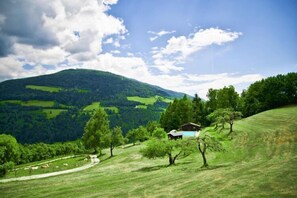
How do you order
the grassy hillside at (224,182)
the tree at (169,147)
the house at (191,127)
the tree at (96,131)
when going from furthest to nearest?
the house at (191,127)
the tree at (96,131)
the tree at (169,147)
the grassy hillside at (224,182)

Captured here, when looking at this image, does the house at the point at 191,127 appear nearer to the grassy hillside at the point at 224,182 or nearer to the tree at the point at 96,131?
the tree at the point at 96,131

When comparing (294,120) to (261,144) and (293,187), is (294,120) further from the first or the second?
(293,187)

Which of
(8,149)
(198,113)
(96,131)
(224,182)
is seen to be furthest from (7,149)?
(224,182)

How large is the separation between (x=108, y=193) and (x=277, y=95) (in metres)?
81.0

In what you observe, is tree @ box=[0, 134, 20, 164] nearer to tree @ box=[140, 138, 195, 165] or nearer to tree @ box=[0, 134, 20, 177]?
tree @ box=[0, 134, 20, 177]

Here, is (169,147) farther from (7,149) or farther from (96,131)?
(7,149)

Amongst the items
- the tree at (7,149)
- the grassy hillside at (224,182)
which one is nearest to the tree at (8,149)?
the tree at (7,149)

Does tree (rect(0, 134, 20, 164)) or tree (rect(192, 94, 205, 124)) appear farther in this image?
tree (rect(192, 94, 205, 124))

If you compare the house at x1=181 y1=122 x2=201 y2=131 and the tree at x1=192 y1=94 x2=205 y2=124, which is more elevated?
the tree at x1=192 y1=94 x2=205 y2=124

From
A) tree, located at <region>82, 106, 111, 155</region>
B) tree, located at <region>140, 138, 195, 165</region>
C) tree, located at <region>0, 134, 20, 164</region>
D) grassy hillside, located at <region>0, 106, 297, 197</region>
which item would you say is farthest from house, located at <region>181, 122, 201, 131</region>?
tree, located at <region>0, 134, 20, 164</region>

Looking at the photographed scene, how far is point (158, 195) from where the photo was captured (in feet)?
78.7

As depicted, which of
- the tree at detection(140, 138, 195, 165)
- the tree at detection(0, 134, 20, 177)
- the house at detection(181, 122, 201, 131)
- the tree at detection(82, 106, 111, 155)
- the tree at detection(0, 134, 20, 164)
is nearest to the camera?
the tree at detection(140, 138, 195, 165)

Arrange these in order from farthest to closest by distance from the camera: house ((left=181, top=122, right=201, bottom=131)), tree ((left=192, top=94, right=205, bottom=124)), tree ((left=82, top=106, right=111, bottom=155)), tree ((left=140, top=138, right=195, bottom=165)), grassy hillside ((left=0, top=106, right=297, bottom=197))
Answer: tree ((left=192, top=94, right=205, bottom=124)), house ((left=181, top=122, right=201, bottom=131)), tree ((left=82, top=106, right=111, bottom=155)), tree ((left=140, top=138, right=195, bottom=165)), grassy hillside ((left=0, top=106, right=297, bottom=197))

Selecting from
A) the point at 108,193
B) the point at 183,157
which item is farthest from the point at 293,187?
the point at 183,157
